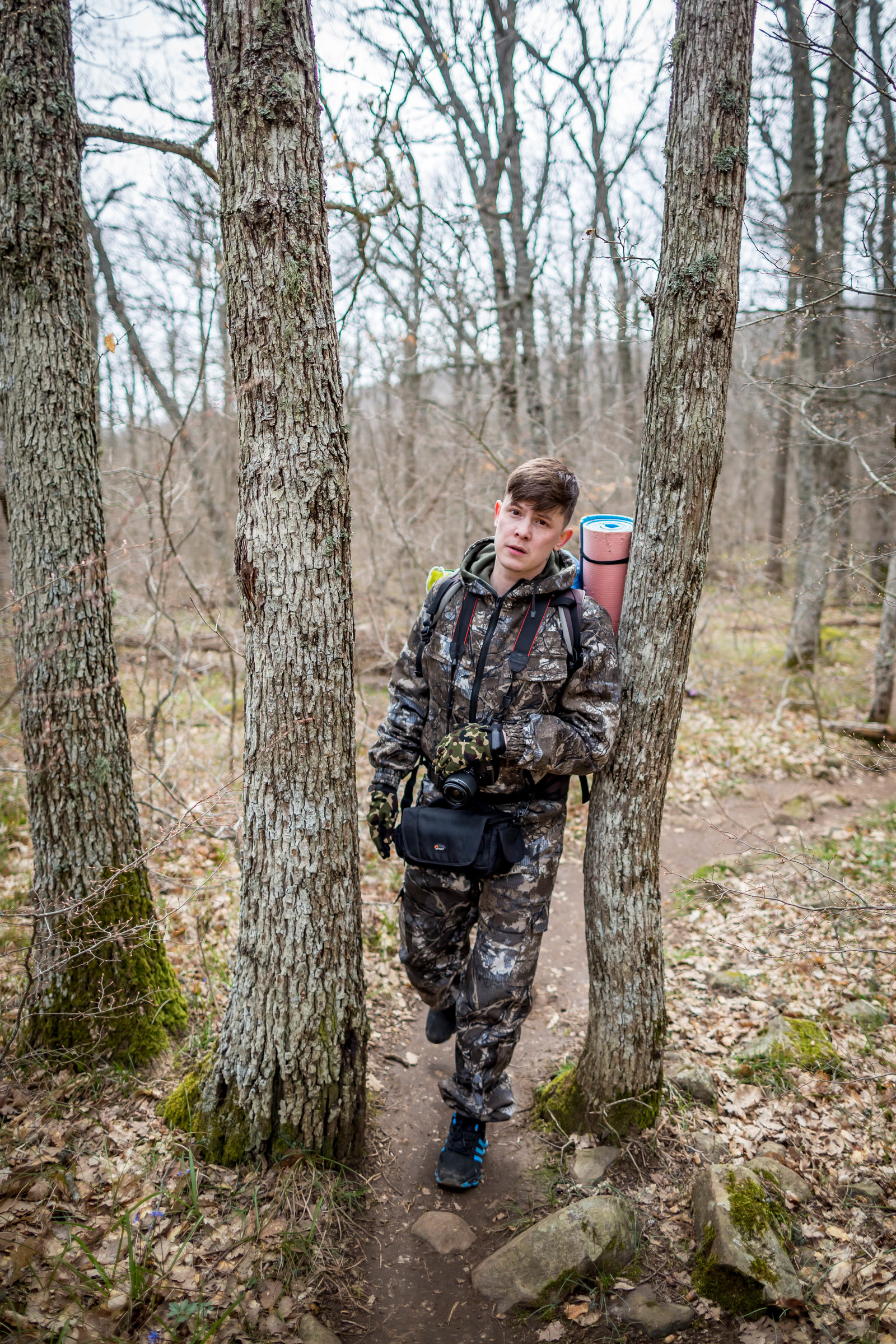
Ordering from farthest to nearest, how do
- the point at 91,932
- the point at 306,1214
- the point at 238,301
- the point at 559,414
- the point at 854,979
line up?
the point at 559,414, the point at 854,979, the point at 91,932, the point at 306,1214, the point at 238,301

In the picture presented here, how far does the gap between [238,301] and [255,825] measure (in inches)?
71.5

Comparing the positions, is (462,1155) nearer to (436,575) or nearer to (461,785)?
(461,785)

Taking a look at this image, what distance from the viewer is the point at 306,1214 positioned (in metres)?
2.59

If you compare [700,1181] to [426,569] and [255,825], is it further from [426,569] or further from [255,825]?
[426,569]

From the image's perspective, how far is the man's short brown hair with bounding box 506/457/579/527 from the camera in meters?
2.75

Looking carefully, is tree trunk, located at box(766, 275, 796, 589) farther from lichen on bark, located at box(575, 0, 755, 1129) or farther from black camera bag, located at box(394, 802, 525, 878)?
black camera bag, located at box(394, 802, 525, 878)

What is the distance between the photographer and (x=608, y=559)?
2916mm

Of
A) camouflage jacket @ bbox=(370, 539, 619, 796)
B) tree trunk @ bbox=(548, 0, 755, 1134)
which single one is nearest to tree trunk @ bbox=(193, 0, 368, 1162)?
camouflage jacket @ bbox=(370, 539, 619, 796)

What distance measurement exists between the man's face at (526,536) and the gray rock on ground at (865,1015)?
9.33 feet

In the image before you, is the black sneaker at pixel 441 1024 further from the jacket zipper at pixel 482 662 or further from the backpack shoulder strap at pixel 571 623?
the backpack shoulder strap at pixel 571 623

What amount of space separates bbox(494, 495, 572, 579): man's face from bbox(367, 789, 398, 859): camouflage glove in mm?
1094

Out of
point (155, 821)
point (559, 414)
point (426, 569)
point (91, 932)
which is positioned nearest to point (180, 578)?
point (426, 569)

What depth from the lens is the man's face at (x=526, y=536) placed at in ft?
9.11

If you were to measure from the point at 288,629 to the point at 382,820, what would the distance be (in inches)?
37.2
